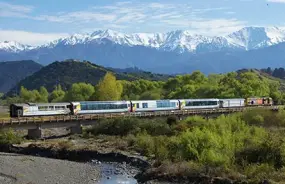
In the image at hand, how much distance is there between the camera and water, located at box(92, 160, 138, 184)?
40.8m

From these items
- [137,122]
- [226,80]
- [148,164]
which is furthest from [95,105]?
[226,80]

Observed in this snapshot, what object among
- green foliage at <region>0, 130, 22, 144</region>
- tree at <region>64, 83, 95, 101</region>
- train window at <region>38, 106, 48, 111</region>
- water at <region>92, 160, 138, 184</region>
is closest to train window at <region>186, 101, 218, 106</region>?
train window at <region>38, 106, 48, 111</region>

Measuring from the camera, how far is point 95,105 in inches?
3297

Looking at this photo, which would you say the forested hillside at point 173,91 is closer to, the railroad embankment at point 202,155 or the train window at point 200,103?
the train window at point 200,103

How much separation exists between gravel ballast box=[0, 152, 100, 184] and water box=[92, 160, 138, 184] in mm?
Answer: 814

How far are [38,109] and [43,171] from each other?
31914 mm

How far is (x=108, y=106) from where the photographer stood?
8538 centimetres

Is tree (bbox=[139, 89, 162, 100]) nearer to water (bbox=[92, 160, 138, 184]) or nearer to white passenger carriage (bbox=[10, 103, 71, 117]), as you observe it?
white passenger carriage (bbox=[10, 103, 71, 117])

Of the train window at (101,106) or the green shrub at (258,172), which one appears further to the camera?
the train window at (101,106)

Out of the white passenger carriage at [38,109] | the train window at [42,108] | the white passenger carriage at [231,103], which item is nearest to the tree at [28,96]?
the white passenger carriage at [231,103]

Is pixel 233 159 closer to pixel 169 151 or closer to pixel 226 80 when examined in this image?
pixel 169 151

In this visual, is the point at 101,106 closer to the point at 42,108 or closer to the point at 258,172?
the point at 42,108

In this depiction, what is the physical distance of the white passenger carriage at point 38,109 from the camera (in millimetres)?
73438

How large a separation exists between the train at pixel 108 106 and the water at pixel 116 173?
85.6 ft
